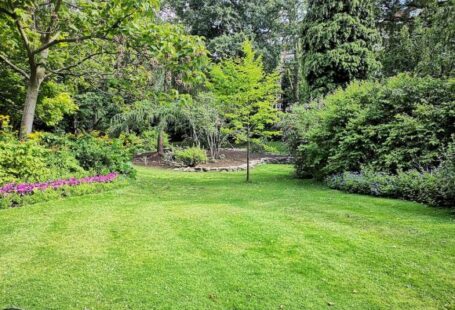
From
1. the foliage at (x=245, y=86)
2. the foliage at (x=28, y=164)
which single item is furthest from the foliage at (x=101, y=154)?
the foliage at (x=245, y=86)

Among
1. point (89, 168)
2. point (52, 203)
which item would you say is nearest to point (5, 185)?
point (52, 203)

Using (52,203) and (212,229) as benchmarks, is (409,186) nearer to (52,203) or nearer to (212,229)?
(212,229)

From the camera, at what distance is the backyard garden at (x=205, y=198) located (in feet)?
10.2

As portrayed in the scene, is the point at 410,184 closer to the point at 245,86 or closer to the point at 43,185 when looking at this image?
the point at 245,86

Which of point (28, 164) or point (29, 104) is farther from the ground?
point (29, 104)

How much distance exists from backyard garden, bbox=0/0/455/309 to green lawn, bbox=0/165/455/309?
0.02 m

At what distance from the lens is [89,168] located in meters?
8.44

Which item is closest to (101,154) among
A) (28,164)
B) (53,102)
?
(28,164)

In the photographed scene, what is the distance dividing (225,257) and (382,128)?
662 centimetres

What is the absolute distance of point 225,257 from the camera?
372 cm

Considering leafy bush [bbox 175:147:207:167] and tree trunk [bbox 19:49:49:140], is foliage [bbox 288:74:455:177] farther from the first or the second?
tree trunk [bbox 19:49:49:140]

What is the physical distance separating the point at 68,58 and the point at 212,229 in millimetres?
6872

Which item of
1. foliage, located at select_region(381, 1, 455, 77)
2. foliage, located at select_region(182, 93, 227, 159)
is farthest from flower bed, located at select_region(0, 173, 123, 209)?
foliage, located at select_region(381, 1, 455, 77)

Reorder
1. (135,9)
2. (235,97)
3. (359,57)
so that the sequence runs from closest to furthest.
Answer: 1. (135,9)
2. (235,97)
3. (359,57)
